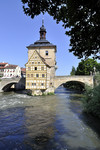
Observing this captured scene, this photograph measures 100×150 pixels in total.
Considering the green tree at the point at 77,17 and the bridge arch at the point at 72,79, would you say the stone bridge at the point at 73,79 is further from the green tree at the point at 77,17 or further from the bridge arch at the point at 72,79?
the green tree at the point at 77,17

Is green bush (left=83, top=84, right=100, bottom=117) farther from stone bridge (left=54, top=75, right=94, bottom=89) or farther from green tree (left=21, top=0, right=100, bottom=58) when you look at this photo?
stone bridge (left=54, top=75, right=94, bottom=89)

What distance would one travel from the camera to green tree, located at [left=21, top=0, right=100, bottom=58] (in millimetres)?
3308

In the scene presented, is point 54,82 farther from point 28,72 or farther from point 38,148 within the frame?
point 38,148

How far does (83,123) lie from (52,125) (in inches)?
84.3

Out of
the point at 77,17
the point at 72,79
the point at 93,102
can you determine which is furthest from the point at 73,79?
the point at 77,17

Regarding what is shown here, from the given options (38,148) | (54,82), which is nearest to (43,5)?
(38,148)

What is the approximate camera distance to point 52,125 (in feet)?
25.0

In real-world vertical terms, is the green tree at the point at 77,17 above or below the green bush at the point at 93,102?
above

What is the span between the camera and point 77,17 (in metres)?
3.72

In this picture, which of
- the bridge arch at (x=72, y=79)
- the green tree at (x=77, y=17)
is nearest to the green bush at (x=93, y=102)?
the green tree at (x=77, y=17)

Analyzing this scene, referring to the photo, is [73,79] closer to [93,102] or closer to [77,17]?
[93,102]

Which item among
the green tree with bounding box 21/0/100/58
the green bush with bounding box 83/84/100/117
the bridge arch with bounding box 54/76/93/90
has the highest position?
the green tree with bounding box 21/0/100/58

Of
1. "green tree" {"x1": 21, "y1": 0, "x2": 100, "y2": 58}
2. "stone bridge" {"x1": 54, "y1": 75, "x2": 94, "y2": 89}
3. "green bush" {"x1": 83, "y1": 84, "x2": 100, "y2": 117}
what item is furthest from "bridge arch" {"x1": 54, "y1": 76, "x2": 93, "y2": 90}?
"green tree" {"x1": 21, "y1": 0, "x2": 100, "y2": 58}

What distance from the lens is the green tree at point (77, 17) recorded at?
3.31 m
